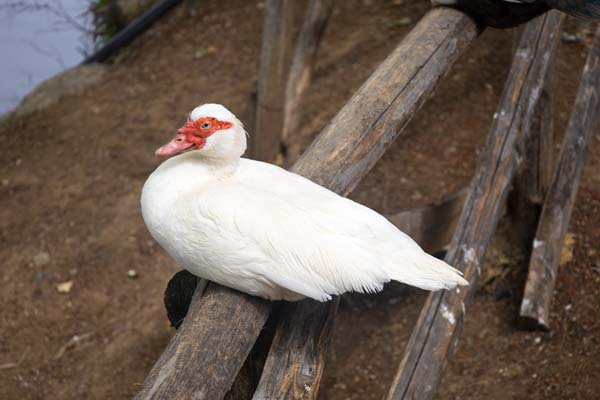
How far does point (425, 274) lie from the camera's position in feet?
5.93

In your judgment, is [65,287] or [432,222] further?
[65,287]

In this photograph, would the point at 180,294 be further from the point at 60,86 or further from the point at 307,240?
the point at 60,86

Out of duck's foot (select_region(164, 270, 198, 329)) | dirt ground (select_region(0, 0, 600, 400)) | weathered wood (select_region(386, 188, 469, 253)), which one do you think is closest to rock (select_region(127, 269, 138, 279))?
dirt ground (select_region(0, 0, 600, 400))

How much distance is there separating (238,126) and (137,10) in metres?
5.30

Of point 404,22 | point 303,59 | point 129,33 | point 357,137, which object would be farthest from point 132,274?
point 404,22

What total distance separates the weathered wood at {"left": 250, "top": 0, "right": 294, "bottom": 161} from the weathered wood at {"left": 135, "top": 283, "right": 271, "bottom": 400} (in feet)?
9.40

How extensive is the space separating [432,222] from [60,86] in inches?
160

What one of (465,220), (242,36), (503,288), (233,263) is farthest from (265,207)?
(242,36)

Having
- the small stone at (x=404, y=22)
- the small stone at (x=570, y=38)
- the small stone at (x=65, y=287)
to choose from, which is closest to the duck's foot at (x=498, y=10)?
the small stone at (x=570, y=38)

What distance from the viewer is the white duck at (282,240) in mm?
1814

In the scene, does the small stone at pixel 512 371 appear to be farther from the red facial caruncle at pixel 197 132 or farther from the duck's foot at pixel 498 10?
the red facial caruncle at pixel 197 132

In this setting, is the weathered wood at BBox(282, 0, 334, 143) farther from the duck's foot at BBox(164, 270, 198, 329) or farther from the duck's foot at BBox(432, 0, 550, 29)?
the duck's foot at BBox(164, 270, 198, 329)

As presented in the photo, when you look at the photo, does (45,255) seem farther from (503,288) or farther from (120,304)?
(503,288)

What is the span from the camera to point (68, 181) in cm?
522
